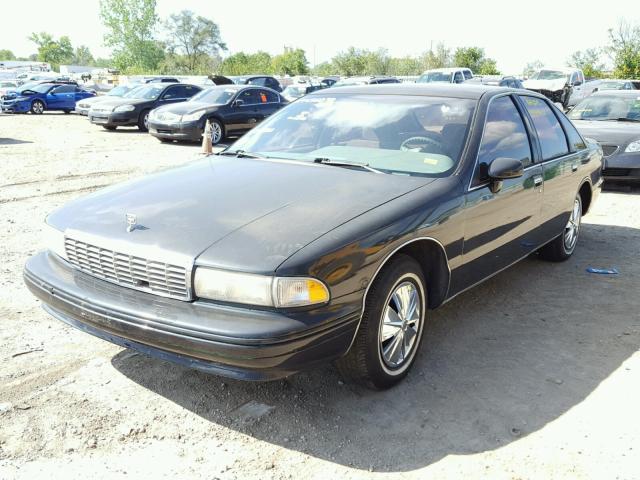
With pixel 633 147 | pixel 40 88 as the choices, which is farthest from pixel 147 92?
pixel 633 147

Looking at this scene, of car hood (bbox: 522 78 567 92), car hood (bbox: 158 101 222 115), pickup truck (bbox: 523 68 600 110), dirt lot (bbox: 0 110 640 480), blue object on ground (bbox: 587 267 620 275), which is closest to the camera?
dirt lot (bbox: 0 110 640 480)

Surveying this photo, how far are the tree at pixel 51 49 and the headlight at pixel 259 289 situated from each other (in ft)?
445

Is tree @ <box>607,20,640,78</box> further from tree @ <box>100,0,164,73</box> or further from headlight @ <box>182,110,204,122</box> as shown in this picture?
tree @ <box>100,0,164,73</box>

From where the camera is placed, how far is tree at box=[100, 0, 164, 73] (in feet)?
283

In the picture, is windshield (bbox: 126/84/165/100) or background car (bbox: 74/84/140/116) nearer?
windshield (bbox: 126/84/165/100)

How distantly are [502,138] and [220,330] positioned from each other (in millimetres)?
2614

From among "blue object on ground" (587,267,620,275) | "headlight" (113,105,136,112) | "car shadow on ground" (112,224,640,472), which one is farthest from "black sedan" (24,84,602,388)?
"headlight" (113,105,136,112)

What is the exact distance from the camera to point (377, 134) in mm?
4152

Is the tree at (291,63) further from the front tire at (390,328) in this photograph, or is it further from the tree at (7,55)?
the tree at (7,55)

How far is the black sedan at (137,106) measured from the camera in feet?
58.0

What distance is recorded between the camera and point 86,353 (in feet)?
12.5

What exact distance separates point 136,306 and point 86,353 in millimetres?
1110

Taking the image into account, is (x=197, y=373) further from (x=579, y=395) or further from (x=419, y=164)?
(x=579, y=395)

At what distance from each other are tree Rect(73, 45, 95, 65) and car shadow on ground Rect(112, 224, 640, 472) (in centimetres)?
14943
